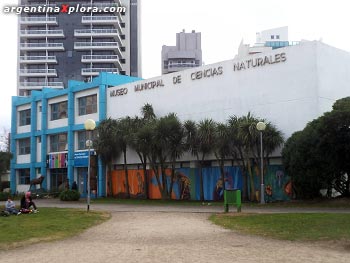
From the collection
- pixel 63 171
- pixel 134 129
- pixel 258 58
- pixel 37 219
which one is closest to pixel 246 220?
pixel 37 219

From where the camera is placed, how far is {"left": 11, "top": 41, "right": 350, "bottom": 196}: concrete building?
29375 millimetres

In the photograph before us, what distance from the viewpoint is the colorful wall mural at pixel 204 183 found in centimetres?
3041

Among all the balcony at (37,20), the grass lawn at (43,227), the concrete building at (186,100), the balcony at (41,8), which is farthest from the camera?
the balcony at (37,20)

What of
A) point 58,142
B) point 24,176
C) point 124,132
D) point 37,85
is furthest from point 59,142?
point 37,85

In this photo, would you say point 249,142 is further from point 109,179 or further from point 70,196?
point 109,179

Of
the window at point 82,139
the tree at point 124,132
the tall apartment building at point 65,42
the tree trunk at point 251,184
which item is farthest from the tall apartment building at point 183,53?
the tree trunk at point 251,184

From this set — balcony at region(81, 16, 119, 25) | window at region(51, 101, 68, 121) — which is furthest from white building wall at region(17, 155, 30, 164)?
balcony at region(81, 16, 119, 25)

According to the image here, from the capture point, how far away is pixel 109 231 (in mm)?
14938

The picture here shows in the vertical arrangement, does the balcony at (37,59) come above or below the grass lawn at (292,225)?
above

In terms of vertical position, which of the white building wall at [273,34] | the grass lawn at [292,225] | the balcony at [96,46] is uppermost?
the white building wall at [273,34]

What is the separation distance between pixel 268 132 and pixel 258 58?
5510 millimetres

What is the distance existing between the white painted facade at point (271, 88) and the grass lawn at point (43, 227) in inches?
567

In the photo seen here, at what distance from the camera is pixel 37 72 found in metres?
92.7

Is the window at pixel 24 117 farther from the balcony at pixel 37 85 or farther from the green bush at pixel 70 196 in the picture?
the balcony at pixel 37 85
